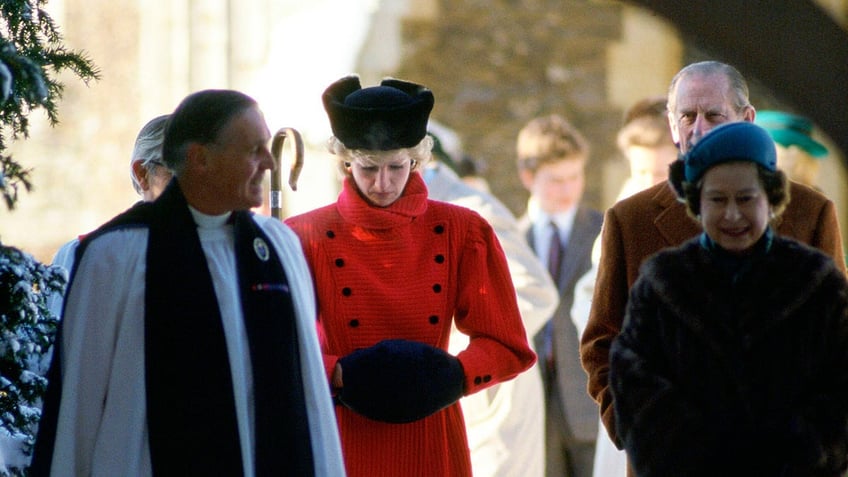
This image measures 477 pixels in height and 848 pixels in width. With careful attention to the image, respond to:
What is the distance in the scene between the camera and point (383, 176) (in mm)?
5574

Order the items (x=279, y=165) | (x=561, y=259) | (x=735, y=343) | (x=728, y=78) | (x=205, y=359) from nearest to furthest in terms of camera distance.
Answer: (x=735, y=343), (x=205, y=359), (x=728, y=78), (x=279, y=165), (x=561, y=259)

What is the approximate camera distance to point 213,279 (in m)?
4.75

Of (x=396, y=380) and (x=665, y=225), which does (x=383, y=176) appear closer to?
(x=396, y=380)

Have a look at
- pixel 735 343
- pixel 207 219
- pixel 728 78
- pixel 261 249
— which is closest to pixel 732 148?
pixel 735 343

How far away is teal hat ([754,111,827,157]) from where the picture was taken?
8.20m

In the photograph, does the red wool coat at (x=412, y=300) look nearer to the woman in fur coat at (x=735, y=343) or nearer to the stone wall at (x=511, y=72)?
the woman in fur coat at (x=735, y=343)

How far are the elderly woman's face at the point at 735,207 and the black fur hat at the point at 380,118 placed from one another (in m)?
1.19

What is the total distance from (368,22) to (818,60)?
3266mm

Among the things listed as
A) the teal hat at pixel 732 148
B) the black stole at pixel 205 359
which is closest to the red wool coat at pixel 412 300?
the black stole at pixel 205 359

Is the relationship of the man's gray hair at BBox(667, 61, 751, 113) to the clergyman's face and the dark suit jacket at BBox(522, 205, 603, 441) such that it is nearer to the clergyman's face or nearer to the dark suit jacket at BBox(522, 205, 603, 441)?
the clergyman's face

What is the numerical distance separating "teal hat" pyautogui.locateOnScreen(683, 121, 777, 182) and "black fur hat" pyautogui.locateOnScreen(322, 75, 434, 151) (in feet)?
3.65

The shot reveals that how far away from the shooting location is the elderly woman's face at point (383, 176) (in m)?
5.57

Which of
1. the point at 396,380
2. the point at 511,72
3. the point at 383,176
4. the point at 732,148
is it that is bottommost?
the point at 396,380

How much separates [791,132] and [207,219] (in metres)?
4.03
